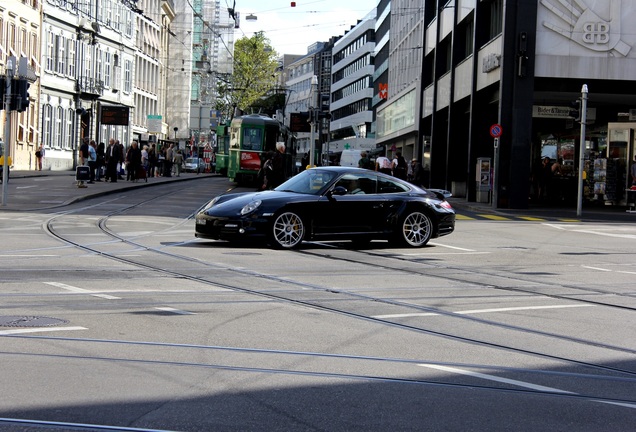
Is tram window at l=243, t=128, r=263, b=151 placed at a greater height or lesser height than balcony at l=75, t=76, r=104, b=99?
lesser

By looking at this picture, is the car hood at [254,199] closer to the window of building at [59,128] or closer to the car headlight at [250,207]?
the car headlight at [250,207]

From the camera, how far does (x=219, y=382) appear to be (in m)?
6.30

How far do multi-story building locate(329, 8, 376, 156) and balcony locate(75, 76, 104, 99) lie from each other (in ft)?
122

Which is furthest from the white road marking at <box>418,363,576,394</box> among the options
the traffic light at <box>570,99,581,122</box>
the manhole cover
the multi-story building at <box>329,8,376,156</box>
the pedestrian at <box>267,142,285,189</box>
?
the multi-story building at <box>329,8,376,156</box>

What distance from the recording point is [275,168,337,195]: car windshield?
17516mm

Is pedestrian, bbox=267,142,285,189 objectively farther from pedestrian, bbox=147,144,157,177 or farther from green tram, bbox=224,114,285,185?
pedestrian, bbox=147,144,157,177

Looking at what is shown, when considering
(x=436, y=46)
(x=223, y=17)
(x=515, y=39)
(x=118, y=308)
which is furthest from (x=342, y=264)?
(x=223, y=17)

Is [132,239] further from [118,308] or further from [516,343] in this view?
[516,343]

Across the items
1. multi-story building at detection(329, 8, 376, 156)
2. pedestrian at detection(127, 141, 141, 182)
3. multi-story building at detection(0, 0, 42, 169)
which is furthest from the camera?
multi-story building at detection(329, 8, 376, 156)

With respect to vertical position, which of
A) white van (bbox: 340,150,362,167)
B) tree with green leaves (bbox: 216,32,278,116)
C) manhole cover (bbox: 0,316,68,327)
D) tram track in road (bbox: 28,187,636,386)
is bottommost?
tram track in road (bbox: 28,187,636,386)

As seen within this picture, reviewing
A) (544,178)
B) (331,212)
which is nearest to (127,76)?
(544,178)

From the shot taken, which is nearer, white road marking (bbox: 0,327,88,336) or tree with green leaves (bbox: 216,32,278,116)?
white road marking (bbox: 0,327,88,336)

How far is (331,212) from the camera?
17375 mm

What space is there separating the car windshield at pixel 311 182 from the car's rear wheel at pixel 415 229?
154cm
